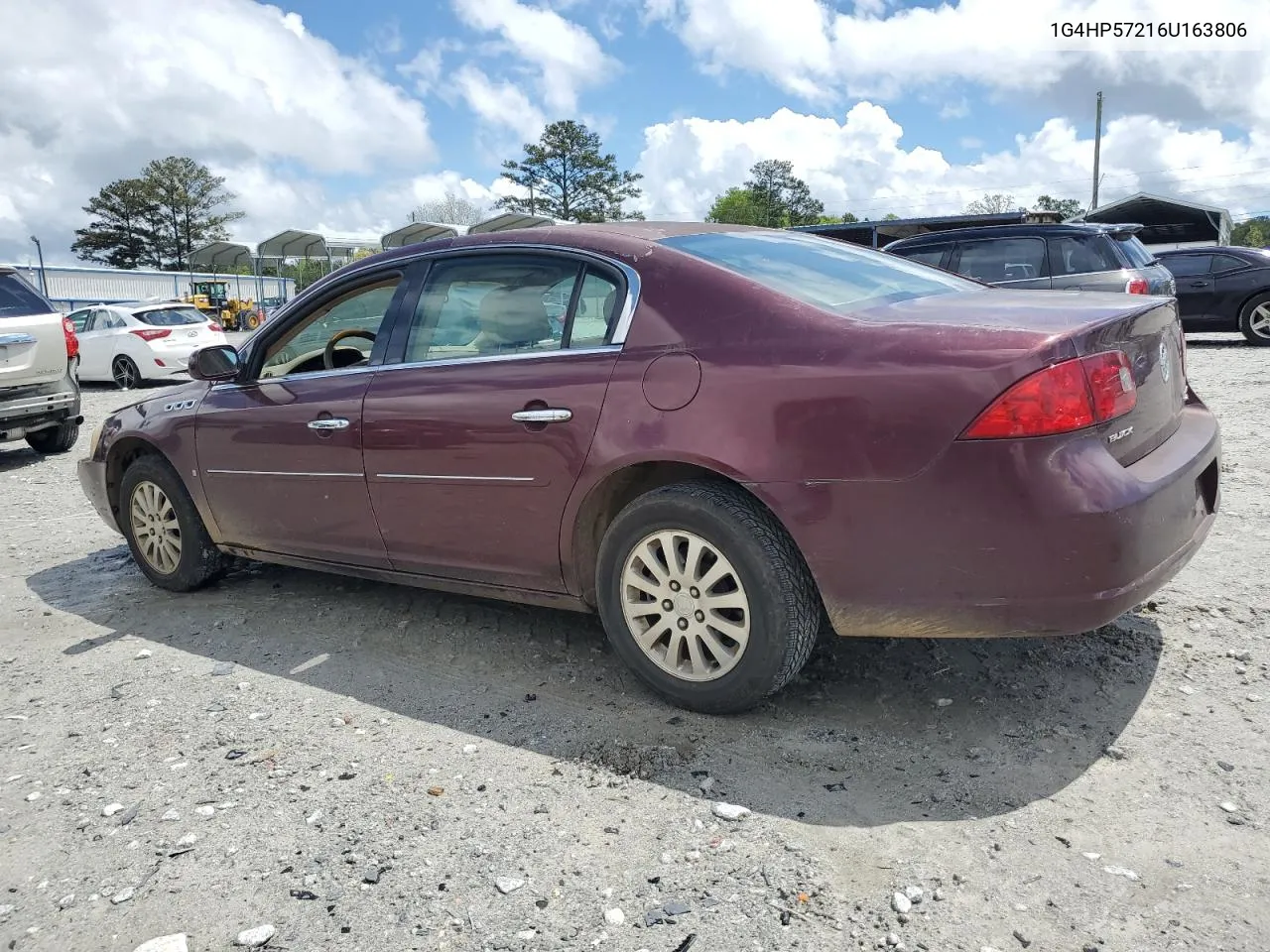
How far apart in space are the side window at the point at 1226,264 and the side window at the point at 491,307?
13858 mm

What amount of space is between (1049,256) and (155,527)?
8.70m

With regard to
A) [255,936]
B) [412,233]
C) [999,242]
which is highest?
[412,233]

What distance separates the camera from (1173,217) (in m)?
36.4

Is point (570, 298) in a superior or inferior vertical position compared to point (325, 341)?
superior

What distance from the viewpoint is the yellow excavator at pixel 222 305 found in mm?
35906

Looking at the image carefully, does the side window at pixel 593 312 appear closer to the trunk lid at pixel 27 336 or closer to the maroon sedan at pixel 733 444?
the maroon sedan at pixel 733 444

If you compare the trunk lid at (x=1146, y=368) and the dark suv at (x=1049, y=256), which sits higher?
the dark suv at (x=1049, y=256)

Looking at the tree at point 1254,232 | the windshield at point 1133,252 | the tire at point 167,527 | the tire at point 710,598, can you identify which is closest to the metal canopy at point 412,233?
the windshield at point 1133,252

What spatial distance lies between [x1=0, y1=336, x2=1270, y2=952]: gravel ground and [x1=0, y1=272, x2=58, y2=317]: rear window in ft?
19.9

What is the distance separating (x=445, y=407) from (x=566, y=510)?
63cm

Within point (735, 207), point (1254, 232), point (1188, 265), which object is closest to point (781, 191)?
point (735, 207)

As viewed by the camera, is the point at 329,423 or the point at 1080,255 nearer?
the point at 329,423

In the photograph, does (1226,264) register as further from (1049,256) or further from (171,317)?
(171,317)

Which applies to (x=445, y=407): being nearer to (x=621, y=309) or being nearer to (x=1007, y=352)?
(x=621, y=309)
